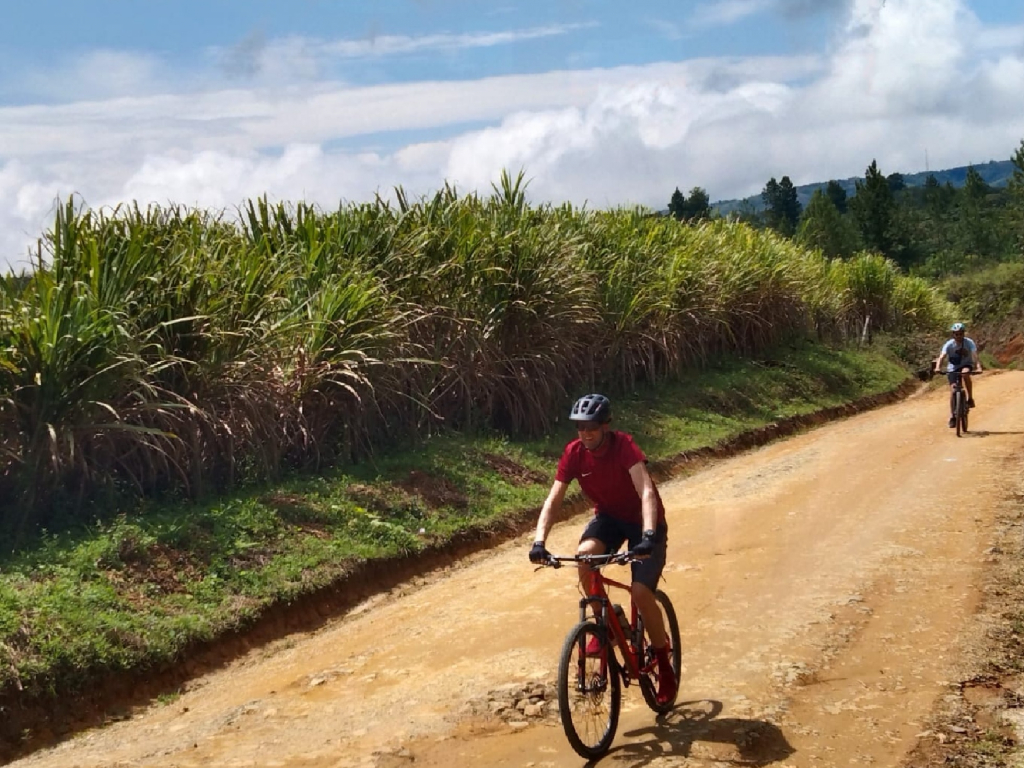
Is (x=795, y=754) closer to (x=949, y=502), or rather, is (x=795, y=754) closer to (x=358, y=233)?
(x=949, y=502)

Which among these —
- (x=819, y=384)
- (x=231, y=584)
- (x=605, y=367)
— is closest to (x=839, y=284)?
(x=819, y=384)

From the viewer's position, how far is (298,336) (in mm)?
11523

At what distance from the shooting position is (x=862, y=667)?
6496 millimetres

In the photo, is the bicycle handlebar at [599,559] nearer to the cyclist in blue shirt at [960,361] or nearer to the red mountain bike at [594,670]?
the red mountain bike at [594,670]

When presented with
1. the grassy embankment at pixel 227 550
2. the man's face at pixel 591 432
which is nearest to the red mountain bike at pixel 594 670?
the man's face at pixel 591 432

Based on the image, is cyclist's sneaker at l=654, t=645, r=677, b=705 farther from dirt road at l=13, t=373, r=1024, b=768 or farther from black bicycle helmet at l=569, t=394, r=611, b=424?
black bicycle helmet at l=569, t=394, r=611, b=424

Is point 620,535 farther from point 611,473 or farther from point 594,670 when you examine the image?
point 594,670

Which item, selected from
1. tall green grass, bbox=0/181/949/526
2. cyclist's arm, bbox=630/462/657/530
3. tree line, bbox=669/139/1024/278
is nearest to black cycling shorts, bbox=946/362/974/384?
tall green grass, bbox=0/181/949/526

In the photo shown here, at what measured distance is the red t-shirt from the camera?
229 inches

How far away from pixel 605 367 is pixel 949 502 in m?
7.34

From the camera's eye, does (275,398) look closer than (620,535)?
No

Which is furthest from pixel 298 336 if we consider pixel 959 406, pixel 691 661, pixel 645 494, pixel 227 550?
pixel 959 406

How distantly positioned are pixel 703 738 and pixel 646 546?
1.02 meters

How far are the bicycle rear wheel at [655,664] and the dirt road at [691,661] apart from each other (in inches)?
3.4
